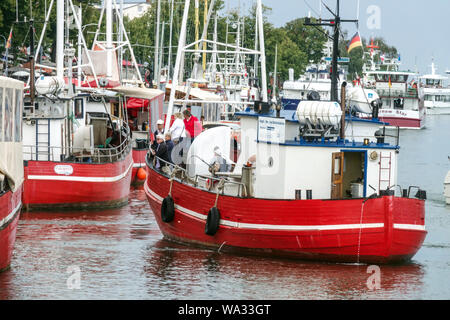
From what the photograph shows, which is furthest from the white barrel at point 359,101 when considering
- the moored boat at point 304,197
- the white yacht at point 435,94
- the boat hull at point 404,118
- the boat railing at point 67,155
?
the white yacht at point 435,94

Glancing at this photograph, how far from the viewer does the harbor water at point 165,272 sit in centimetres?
1952

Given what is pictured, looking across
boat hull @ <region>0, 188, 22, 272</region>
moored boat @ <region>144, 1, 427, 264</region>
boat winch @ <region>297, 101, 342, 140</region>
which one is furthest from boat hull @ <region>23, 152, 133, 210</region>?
boat winch @ <region>297, 101, 342, 140</region>

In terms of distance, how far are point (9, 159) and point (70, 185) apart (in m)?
11.1

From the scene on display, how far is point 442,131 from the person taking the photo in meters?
108

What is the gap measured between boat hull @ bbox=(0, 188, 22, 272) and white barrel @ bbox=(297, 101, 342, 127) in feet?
21.2

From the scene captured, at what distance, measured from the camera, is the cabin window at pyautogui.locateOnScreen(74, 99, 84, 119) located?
33.7 m

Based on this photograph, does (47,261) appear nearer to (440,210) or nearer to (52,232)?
(52,232)

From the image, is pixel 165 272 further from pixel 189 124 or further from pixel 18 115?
pixel 189 124

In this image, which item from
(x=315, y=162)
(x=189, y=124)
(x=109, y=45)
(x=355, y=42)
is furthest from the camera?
(x=109, y=45)

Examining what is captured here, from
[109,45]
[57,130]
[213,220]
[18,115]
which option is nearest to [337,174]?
[213,220]

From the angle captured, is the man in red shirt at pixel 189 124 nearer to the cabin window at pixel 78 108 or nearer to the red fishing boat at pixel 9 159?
the cabin window at pixel 78 108

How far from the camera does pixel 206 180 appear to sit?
23891mm

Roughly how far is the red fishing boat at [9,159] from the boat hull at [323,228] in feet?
16.5
